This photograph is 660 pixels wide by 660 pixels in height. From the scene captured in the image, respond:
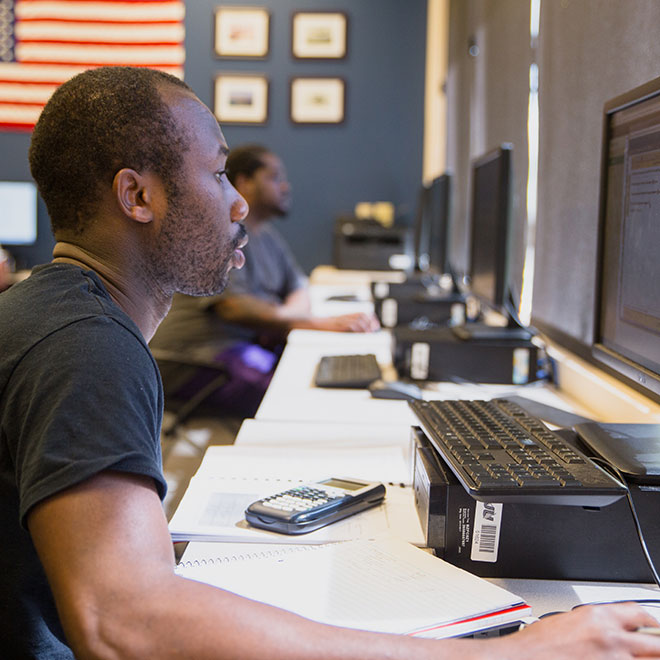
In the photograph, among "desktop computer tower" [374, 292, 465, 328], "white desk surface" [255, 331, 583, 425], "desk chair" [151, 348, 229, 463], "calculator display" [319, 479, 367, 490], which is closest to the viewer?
"calculator display" [319, 479, 367, 490]

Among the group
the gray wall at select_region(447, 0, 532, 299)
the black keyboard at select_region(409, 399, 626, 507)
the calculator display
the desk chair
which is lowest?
the desk chair

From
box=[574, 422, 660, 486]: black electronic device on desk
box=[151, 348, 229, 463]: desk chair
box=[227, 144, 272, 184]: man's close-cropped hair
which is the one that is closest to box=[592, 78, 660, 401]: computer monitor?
box=[574, 422, 660, 486]: black electronic device on desk

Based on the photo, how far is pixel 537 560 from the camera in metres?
0.95

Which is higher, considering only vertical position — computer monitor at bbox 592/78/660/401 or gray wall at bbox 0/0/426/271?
gray wall at bbox 0/0/426/271

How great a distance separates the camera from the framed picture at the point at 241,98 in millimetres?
5320

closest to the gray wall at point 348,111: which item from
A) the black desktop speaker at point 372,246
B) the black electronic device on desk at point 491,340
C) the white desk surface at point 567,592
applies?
the black desktop speaker at point 372,246

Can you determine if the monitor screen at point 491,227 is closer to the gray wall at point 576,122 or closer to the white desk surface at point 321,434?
the gray wall at point 576,122

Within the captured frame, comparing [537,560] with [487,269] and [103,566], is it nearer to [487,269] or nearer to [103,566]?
[103,566]

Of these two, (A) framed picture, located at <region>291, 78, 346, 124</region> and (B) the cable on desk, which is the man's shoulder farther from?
(A) framed picture, located at <region>291, 78, 346, 124</region>

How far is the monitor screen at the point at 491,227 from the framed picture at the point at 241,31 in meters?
3.42

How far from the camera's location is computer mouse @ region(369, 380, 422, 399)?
1.83 metres

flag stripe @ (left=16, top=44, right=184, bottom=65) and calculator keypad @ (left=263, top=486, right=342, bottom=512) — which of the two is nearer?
calculator keypad @ (left=263, top=486, right=342, bottom=512)

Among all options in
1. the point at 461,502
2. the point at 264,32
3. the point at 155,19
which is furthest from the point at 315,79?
the point at 461,502

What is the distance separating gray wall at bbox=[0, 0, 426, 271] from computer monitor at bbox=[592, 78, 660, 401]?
4.26 m
